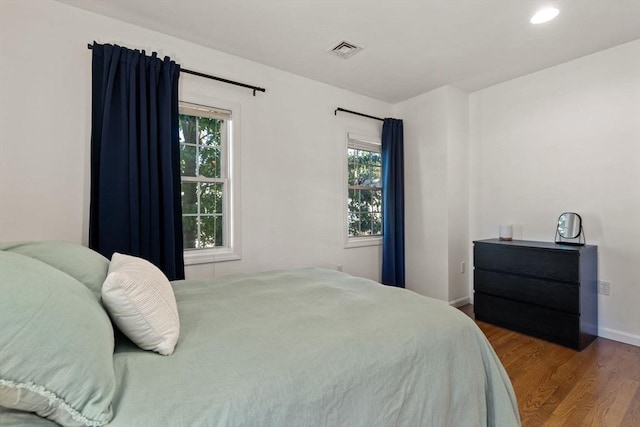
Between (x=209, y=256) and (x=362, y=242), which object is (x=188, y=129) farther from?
(x=362, y=242)

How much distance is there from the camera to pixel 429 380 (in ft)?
3.82

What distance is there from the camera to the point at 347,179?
12.1ft

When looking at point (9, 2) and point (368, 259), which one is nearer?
point (9, 2)

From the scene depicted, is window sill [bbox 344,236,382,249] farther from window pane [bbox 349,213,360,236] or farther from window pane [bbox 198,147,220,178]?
window pane [bbox 198,147,220,178]

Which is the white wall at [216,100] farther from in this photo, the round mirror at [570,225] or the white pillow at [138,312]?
the round mirror at [570,225]

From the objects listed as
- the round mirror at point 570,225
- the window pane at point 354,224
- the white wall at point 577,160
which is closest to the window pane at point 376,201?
the window pane at point 354,224

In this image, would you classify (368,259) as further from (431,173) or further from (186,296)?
(186,296)

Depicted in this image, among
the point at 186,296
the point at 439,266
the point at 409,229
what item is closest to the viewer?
the point at 186,296

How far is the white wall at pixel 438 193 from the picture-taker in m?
3.59

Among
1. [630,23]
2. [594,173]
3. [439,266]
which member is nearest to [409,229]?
[439,266]

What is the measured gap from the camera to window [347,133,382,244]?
3830mm

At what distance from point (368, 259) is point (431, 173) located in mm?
1253

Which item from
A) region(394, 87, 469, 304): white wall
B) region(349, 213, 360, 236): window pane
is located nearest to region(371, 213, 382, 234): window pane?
region(349, 213, 360, 236): window pane

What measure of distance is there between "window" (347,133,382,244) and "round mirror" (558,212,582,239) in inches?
72.1
